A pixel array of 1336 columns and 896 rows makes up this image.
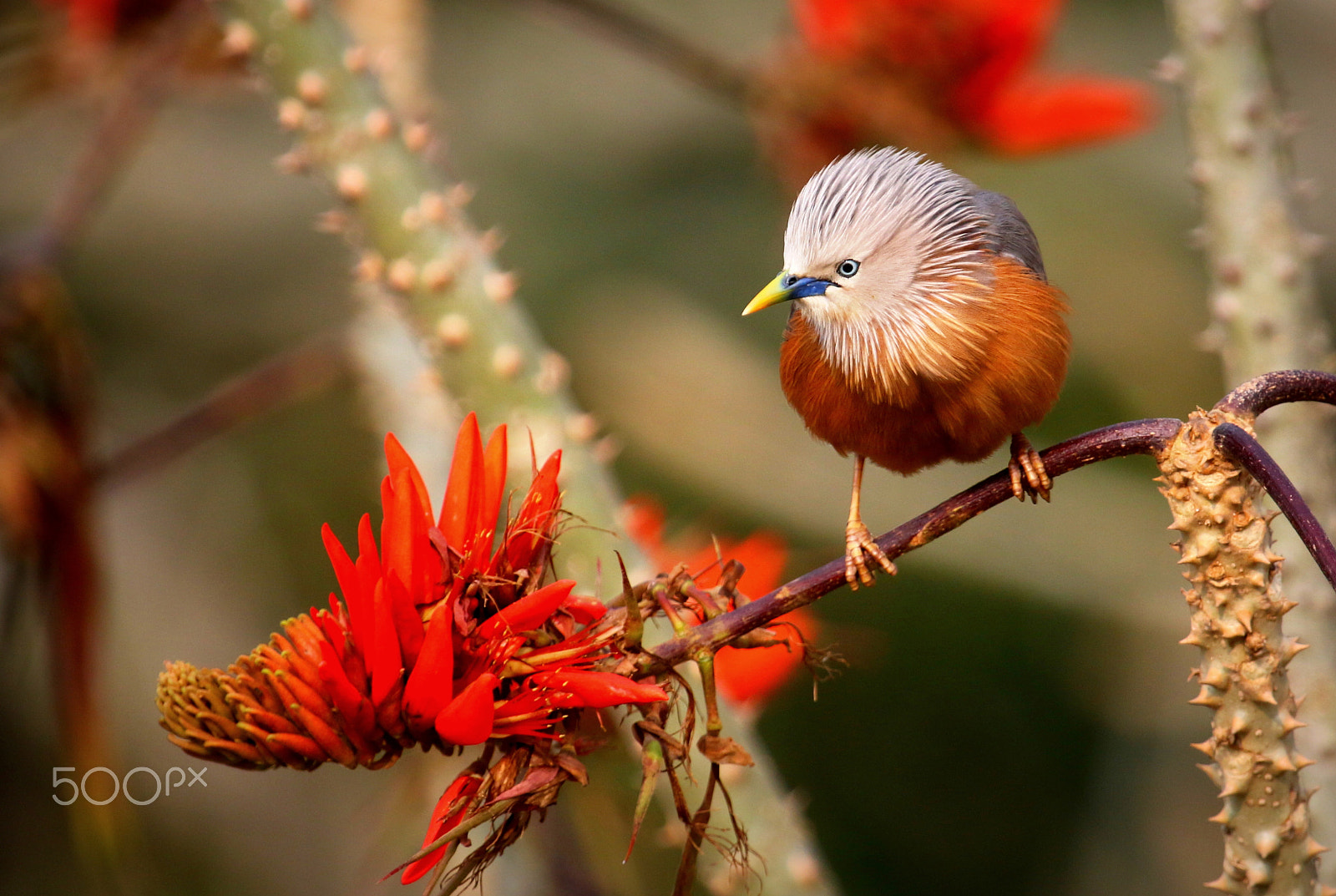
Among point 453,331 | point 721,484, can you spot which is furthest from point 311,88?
point 721,484

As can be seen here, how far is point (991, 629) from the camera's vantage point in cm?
167

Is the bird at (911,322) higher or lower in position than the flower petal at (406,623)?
higher

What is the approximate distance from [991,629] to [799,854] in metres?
1.11

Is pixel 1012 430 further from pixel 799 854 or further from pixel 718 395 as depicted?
pixel 718 395

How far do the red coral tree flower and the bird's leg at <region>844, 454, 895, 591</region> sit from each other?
0.27ft

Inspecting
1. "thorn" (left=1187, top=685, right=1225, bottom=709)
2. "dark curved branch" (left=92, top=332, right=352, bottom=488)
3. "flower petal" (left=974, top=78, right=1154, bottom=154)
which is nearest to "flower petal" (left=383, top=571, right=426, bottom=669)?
"thorn" (left=1187, top=685, right=1225, bottom=709)

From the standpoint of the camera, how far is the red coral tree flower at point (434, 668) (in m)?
0.37

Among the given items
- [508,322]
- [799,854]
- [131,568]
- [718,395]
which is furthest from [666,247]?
[799,854]

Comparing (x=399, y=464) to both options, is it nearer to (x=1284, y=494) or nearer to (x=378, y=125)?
(x=1284, y=494)

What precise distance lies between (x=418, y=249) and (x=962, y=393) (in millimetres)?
366

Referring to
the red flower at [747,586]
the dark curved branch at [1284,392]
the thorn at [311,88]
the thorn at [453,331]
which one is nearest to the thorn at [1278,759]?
the dark curved branch at [1284,392]

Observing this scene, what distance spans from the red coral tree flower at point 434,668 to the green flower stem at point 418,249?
27 centimetres

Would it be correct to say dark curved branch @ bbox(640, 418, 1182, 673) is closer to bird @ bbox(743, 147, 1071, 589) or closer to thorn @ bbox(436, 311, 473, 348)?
bird @ bbox(743, 147, 1071, 589)

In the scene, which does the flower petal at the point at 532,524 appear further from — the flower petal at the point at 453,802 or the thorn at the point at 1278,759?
the thorn at the point at 1278,759
